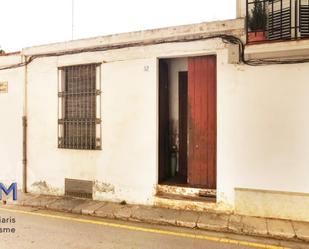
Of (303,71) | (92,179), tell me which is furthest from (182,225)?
(303,71)

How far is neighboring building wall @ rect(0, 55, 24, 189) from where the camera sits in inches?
322

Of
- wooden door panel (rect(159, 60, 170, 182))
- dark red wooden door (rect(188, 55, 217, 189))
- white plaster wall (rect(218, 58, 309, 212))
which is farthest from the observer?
wooden door panel (rect(159, 60, 170, 182))

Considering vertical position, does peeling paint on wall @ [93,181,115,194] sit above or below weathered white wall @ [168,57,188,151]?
below

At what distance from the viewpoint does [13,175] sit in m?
8.27

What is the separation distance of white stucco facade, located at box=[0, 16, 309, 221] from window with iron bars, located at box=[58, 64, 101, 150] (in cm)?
16

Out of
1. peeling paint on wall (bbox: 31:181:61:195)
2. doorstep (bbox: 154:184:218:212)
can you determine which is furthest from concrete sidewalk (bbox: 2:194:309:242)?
peeling paint on wall (bbox: 31:181:61:195)

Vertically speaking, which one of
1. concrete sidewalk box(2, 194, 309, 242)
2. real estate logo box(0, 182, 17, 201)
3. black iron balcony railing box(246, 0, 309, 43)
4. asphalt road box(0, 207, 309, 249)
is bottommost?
asphalt road box(0, 207, 309, 249)

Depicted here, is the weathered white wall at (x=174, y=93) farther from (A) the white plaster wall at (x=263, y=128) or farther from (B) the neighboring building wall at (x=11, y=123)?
(B) the neighboring building wall at (x=11, y=123)

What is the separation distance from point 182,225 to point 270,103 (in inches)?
114

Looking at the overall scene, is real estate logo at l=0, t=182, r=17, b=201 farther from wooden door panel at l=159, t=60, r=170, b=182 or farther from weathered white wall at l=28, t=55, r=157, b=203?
wooden door panel at l=159, t=60, r=170, b=182

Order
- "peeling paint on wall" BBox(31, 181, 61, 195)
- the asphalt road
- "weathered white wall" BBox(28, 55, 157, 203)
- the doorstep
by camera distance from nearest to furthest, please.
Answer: the asphalt road < the doorstep < "weathered white wall" BBox(28, 55, 157, 203) < "peeling paint on wall" BBox(31, 181, 61, 195)

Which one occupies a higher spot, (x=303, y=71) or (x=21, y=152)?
(x=303, y=71)

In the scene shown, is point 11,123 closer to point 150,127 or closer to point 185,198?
point 150,127

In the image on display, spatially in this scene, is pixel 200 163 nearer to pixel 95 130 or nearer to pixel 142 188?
pixel 142 188
